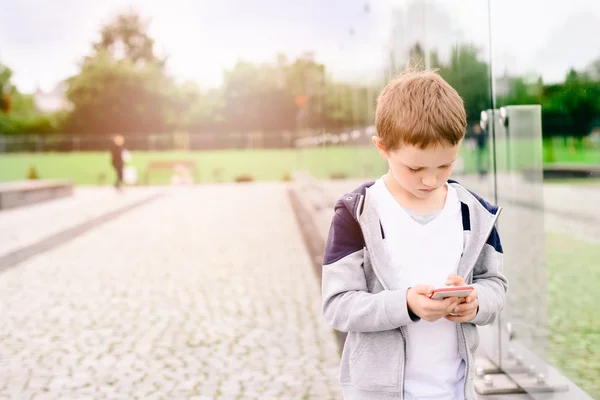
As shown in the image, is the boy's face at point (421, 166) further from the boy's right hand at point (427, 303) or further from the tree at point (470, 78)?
the tree at point (470, 78)

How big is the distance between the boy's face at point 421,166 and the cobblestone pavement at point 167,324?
2463 mm

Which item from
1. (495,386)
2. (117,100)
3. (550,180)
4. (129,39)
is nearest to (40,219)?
(495,386)

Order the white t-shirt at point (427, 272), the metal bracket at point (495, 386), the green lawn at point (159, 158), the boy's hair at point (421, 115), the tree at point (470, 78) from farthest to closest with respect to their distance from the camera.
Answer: the green lawn at point (159, 158), the tree at point (470, 78), the metal bracket at point (495, 386), the white t-shirt at point (427, 272), the boy's hair at point (421, 115)

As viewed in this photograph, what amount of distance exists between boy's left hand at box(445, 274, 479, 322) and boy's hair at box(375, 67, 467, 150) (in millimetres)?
322

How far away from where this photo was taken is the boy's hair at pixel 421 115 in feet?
6.15

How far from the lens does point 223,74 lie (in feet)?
211

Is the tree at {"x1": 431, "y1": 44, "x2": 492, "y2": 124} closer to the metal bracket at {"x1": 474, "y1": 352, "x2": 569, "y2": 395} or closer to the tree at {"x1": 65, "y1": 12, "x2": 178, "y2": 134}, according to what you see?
the metal bracket at {"x1": 474, "y1": 352, "x2": 569, "y2": 395}

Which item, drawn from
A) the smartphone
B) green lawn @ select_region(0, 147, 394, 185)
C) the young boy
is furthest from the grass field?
the smartphone

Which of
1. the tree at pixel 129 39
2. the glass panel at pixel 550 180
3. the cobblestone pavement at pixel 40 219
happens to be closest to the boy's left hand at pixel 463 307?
the glass panel at pixel 550 180

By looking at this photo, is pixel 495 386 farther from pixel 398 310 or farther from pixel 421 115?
pixel 421 115

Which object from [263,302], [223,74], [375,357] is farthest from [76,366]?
[223,74]

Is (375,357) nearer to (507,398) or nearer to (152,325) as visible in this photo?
(507,398)

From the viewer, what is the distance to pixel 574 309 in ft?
11.3

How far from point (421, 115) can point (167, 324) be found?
177 inches
